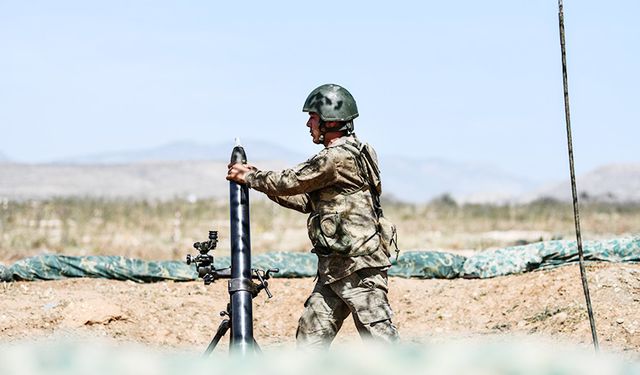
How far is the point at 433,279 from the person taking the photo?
1181cm

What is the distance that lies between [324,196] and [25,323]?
4.50 m

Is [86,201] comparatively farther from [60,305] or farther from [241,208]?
[241,208]

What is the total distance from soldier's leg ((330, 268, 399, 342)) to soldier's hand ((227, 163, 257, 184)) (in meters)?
0.87

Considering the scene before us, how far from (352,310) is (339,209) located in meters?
0.57

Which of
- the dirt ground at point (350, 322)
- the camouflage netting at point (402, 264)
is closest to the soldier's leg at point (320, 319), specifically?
the dirt ground at point (350, 322)

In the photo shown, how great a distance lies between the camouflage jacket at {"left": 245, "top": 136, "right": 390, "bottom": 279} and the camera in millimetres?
6043

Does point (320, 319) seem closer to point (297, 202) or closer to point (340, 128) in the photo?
point (297, 202)

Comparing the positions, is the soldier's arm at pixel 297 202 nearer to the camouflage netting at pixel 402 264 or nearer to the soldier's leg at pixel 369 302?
the soldier's leg at pixel 369 302

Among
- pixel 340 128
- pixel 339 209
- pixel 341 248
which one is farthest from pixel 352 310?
pixel 340 128

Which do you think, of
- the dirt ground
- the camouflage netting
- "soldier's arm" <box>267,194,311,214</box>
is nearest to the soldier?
"soldier's arm" <box>267,194,311,214</box>

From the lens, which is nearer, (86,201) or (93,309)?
(93,309)

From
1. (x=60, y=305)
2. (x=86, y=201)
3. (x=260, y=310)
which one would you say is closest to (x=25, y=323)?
(x=60, y=305)

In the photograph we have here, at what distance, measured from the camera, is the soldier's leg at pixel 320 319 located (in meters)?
6.12

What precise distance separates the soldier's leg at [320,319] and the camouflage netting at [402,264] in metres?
5.28
